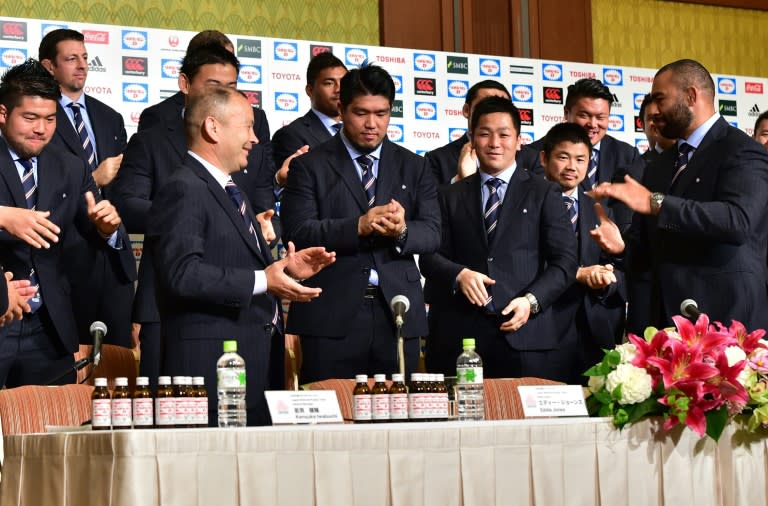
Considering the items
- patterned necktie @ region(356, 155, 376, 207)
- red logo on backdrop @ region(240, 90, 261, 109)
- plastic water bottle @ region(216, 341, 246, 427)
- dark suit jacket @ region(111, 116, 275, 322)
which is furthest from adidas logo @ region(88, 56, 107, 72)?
plastic water bottle @ region(216, 341, 246, 427)

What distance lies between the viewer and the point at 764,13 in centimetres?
997

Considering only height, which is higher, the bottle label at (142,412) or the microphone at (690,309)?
the microphone at (690,309)

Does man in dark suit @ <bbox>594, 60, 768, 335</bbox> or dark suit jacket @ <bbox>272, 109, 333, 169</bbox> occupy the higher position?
dark suit jacket @ <bbox>272, 109, 333, 169</bbox>

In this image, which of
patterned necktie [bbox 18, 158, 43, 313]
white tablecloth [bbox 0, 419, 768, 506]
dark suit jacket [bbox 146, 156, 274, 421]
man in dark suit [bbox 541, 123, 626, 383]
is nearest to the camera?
white tablecloth [bbox 0, 419, 768, 506]

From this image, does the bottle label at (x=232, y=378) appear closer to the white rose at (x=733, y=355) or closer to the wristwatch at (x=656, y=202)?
the white rose at (x=733, y=355)

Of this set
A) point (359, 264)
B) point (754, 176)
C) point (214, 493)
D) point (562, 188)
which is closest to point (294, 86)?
point (562, 188)

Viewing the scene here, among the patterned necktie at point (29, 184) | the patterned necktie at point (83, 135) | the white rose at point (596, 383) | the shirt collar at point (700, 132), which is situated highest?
the patterned necktie at point (83, 135)

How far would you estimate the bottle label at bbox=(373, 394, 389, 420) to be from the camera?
2.83m

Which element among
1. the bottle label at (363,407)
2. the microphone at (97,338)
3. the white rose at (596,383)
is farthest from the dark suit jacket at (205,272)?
the white rose at (596,383)

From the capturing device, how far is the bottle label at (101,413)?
8.44 feet

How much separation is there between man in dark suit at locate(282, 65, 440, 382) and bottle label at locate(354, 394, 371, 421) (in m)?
1.29

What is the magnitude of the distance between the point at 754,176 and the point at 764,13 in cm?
644

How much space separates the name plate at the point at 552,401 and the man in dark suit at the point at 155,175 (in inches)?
56.8

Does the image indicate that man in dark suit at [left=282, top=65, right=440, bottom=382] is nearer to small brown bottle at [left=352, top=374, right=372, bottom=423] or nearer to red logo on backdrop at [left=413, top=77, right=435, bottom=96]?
small brown bottle at [left=352, top=374, right=372, bottom=423]
